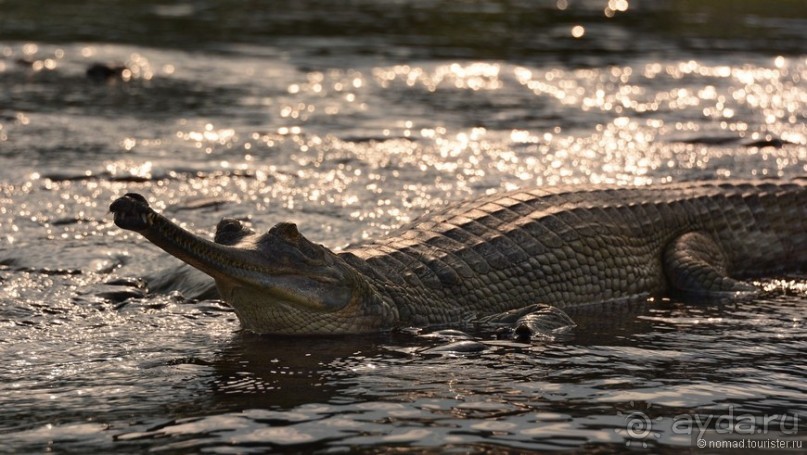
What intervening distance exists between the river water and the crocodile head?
0.11 metres

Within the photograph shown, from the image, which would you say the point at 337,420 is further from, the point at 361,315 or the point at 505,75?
the point at 505,75

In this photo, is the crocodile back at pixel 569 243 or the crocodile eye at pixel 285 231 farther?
the crocodile back at pixel 569 243

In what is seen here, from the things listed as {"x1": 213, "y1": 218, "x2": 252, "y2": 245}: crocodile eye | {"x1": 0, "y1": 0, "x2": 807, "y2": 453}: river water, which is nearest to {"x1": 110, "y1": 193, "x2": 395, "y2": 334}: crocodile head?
{"x1": 213, "y1": 218, "x2": 252, "y2": 245}: crocodile eye

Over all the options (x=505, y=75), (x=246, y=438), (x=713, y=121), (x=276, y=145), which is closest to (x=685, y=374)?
(x=246, y=438)

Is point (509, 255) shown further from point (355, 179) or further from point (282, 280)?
point (355, 179)

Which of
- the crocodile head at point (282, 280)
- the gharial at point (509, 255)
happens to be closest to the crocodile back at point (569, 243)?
the gharial at point (509, 255)

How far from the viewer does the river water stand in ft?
16.3

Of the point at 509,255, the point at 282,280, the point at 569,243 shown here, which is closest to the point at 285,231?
the point at 282,280

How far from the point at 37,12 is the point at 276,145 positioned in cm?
1001

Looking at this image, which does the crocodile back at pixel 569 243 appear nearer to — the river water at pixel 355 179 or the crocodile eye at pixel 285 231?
the river water at pixel 355 179

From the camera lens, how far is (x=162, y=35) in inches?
690

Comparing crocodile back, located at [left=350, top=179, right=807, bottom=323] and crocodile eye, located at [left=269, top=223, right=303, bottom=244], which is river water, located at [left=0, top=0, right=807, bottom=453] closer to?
crocodile back, located at [left=350, top=179, right=807, bottom=323]

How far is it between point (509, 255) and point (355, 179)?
286 centimetres

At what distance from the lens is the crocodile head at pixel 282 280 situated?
5.53m
